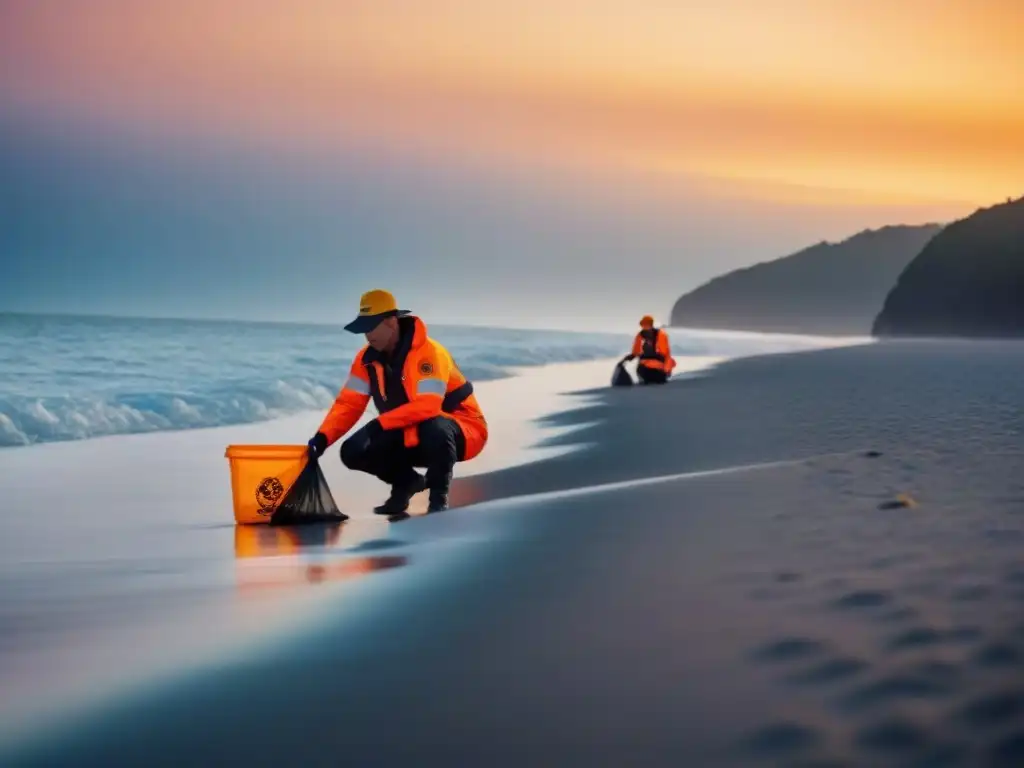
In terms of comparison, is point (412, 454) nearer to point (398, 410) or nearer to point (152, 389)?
point (398, 410)

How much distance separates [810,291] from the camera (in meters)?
170

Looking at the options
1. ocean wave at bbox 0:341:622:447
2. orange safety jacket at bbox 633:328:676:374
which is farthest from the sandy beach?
orange safety jacket at bbox 633:328:676:374

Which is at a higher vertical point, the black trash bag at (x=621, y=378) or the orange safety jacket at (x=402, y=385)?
the orange safety jacket at (x=402, y=385)

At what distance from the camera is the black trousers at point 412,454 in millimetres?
6242

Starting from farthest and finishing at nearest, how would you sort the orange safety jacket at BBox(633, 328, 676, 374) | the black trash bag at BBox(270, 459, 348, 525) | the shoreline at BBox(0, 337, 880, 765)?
1. the orange safety jacket at BBox(633, 328, 676, 374)
2. the black trash bag at BBox(270, 459, 348, 525)
3. the shoreline at BBox(0, 337, 880, 765)

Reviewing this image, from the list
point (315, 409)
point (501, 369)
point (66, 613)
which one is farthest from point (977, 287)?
point (66, 613)

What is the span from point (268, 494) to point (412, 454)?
2.87ft

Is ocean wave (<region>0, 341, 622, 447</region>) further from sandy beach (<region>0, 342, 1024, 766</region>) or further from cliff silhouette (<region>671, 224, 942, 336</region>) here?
cliff silhouette (<region>671, 224, 942, 336</region>)

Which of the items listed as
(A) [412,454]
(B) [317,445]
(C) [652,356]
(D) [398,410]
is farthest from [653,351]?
(B) [317,445]

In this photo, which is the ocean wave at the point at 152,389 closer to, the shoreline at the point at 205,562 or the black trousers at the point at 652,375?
the shoreline at the point at 205,562

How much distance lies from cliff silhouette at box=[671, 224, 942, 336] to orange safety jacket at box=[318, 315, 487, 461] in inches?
5515

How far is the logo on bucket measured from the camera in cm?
588

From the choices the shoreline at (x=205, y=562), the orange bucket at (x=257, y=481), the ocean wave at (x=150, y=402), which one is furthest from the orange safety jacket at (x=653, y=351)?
the orange bucket at (x=257, y=481)

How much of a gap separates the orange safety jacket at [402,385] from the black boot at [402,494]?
10.2 inches
